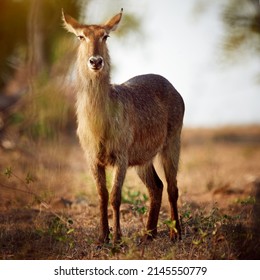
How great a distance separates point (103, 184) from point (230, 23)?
12.6 ft

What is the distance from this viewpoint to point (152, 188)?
7.16m

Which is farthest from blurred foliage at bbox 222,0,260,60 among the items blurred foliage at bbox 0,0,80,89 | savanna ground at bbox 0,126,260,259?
blurred foliage at bbox 0,0,80,89

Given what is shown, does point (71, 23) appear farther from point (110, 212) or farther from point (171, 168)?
point (110, 212)

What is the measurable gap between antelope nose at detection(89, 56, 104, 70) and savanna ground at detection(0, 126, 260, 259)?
134 centimetres

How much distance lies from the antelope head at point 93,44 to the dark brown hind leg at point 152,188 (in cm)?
138

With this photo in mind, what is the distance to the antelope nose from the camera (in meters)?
6.03

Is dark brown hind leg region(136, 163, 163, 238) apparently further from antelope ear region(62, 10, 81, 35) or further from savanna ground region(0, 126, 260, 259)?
antelope ear region(62, 10, 81, 35)

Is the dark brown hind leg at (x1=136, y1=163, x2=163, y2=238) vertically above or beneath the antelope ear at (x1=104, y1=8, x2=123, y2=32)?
beneath

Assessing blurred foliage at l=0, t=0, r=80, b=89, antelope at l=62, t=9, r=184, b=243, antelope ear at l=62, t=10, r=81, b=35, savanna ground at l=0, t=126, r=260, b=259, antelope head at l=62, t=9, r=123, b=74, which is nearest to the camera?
savanna ground at l=0, t=126, r=260, b=259

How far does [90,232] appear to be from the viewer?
6.74 meters

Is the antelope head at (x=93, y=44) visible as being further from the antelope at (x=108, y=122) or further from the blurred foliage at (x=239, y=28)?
the blurred foliage at (x=239, y=28)

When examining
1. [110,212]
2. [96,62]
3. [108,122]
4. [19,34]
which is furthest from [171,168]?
[19,34]

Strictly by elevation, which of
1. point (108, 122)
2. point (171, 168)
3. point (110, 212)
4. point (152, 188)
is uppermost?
point (108, 122)

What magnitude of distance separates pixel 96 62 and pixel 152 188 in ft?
5.82
